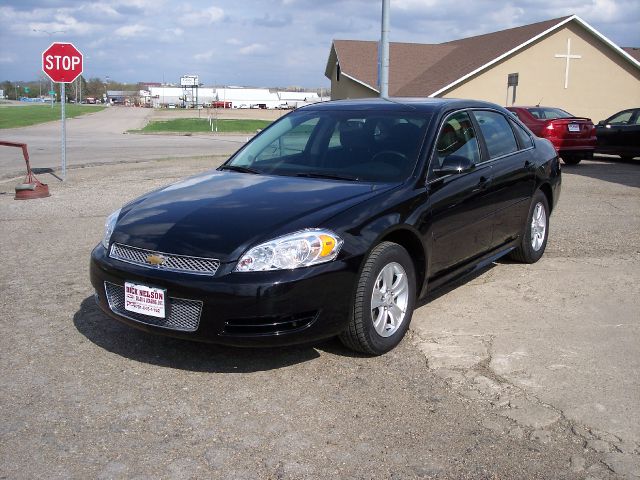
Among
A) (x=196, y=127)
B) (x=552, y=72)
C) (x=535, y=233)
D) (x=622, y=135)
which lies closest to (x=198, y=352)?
(x=535, y=233)

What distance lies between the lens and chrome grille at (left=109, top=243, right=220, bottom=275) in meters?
3.85

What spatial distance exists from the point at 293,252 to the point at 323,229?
243 millimetres

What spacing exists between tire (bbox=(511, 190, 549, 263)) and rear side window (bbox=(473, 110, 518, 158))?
644mm

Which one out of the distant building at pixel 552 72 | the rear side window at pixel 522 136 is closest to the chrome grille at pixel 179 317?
the rear side window at pixel 522 136

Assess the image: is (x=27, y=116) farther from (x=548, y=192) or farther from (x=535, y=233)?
(x=535, y=233)

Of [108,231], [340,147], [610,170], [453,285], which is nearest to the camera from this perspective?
[108,231]

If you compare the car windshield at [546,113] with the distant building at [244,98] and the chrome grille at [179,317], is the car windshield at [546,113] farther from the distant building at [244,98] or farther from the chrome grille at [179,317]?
the distant building at [244,98]

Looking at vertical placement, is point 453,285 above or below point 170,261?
below

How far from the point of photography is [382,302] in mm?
4309

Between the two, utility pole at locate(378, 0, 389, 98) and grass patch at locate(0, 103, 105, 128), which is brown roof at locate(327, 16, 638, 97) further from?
grass patch at locate(0, 103, 105, 128)

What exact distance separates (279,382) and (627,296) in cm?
332

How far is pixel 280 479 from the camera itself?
297 centimetres

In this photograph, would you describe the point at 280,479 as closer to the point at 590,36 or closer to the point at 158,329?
the point at 158,329

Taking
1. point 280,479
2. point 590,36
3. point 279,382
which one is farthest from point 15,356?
point 590,36
